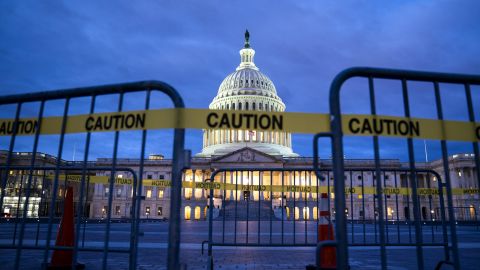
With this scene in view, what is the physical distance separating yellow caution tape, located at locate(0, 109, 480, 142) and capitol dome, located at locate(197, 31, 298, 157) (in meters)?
92.3

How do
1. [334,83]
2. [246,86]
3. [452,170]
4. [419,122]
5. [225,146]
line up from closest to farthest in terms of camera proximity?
[334,83] → [419,122] → [452,170] → [225,146] → [246,86]

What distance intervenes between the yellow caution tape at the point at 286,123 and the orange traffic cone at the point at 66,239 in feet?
12.0

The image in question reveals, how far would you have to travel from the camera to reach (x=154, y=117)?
16.5 feet

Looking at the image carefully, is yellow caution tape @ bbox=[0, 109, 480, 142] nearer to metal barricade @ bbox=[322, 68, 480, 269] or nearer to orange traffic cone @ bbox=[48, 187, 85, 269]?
metal barricade @ bbox=[322, 68, 480, 269]

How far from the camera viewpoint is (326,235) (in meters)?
7.77

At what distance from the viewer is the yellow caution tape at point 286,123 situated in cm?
491

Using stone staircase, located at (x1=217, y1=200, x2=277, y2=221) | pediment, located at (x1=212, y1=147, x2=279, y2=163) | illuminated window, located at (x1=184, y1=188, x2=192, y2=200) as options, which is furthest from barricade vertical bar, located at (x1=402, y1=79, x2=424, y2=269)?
illuminated window, located at (x1=184, y1=188, x2=192, y2=200)

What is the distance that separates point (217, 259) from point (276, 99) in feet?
344

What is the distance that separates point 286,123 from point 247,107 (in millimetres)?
98946

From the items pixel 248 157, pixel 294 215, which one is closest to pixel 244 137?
pixel 248 157

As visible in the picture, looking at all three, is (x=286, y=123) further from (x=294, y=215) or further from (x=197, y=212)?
(x=197, y=212)

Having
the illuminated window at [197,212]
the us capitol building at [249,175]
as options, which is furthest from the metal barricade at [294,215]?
the illuminated window at [197,212]

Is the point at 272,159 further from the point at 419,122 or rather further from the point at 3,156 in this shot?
the point at 419,122

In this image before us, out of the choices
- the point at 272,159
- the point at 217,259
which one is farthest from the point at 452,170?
the point at 217,259
